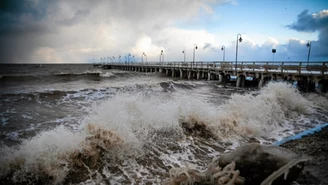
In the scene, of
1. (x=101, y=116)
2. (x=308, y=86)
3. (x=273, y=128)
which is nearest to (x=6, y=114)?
(x=101, y=116)

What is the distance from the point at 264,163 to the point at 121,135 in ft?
14.7

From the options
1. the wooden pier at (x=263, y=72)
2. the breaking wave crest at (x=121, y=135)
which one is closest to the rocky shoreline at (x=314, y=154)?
the breaking wave crest at (x=121, y=135)

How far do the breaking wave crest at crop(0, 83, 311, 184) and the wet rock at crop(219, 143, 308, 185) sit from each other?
227cm

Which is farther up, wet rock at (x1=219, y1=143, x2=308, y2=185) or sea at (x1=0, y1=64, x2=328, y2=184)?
wet rock at (x1=219, y1=143, x2=308, y2=185)

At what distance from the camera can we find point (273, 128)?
878cm

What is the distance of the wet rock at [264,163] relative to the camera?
11.2ft

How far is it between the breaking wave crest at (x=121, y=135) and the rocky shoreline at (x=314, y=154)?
1407 millimetres

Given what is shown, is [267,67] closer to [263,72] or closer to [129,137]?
[263,72]

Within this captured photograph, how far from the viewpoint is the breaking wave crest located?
4922mm

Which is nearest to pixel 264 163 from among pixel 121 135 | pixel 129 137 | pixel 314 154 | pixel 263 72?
pixel 314 154

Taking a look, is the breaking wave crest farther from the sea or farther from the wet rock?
the wet rock

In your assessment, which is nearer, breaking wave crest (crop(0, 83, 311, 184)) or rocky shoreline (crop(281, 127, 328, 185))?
rocky shoreline (crop(281, 127, 328, 185))

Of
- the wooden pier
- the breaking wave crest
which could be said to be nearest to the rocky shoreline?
the breaking wave crest

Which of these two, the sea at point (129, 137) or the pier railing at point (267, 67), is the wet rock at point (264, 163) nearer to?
the sea at point (129, 137)
